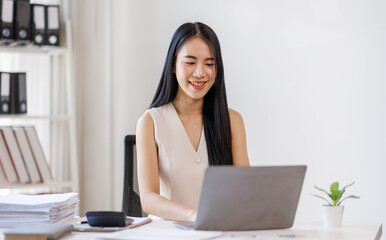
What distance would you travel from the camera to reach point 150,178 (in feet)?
7.20

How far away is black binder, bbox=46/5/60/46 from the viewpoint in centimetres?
343

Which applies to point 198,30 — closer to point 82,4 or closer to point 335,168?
point 335,168

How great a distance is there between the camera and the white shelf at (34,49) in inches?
133

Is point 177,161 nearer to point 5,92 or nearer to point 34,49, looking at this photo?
point 5,92

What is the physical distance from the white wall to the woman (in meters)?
0.98

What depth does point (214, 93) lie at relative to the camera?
2.34m

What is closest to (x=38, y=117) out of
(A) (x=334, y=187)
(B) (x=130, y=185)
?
(B) (x=130, y=185)

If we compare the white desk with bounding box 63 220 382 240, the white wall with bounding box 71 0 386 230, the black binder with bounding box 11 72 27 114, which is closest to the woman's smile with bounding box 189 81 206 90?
the white desk with bounding box 63 220 382 240

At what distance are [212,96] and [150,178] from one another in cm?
43

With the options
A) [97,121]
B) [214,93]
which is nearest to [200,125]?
[214,93]

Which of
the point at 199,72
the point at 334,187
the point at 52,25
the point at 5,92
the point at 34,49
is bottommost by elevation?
the point at 334,187

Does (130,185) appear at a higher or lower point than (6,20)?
lower

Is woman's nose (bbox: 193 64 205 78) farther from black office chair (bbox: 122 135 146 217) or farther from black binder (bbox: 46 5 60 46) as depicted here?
black binder (bbox: 46 5 60 46)

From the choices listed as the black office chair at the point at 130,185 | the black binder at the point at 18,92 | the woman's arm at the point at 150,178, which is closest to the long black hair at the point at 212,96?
the woman's arm at the point at 150,178
